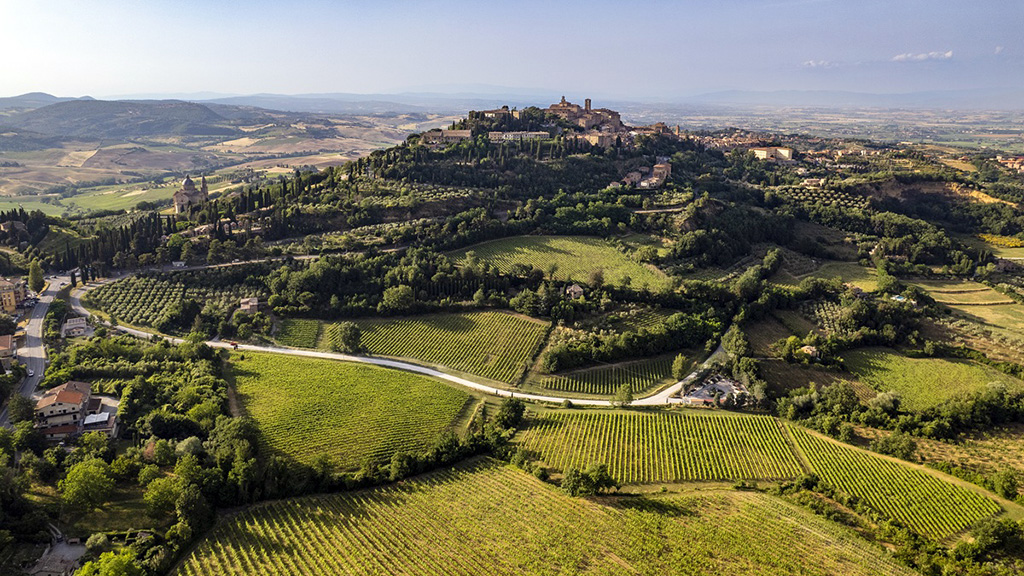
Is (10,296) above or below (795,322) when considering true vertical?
above

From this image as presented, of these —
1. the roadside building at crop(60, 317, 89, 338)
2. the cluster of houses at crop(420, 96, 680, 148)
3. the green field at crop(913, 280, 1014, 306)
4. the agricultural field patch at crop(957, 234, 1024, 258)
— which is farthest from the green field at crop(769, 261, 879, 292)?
the roadside building at crop(60, 317, 89, 338)

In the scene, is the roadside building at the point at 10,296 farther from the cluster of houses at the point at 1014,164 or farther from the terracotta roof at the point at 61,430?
the cluster of houses at the point at 1014,164

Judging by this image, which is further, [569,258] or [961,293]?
[961,293]

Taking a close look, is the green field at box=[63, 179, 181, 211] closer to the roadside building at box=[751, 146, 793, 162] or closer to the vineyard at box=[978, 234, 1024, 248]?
the roadside building at box=[751, 146, 793, 162]

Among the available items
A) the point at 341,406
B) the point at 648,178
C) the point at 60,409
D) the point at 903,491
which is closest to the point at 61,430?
the point at 60,409

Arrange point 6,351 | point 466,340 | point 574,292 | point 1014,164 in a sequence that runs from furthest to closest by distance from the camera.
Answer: point 1014,164, point 574,292, point 466,340, point 6,351

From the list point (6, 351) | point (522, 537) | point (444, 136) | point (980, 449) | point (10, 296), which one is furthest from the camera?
point (444, 136)

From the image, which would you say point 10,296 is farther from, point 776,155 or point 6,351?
point 776,155
